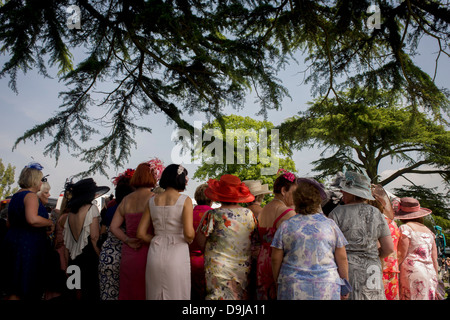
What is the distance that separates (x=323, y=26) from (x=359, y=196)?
4079 millimetres

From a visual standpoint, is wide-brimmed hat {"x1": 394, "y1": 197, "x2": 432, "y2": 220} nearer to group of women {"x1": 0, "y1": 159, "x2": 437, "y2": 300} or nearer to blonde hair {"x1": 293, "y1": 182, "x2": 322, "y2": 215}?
group of women {"x1": 0, "y1": 159, "x2": 437, "y2": 300}

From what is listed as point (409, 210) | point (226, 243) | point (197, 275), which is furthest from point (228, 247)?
point (409, 210)

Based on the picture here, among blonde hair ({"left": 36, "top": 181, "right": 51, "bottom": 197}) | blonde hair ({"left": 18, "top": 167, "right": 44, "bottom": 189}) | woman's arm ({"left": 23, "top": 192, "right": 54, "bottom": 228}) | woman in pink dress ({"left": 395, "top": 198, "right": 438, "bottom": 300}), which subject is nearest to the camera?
woman's arm ({"left": 23, "top": 192, "right": 54, "bottom": 228})

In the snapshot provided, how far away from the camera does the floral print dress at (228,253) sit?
3.33 metres

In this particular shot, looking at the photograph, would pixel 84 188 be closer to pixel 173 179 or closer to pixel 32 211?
pixel 32 211

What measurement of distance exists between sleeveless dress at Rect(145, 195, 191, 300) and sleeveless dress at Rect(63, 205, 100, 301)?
1.28 metres

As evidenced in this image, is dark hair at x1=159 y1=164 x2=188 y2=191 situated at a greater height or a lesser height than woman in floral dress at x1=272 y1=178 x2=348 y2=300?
greater

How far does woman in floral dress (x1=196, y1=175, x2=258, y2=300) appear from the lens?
333cm

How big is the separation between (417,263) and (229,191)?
2.64 m

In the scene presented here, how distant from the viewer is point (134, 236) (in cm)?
363

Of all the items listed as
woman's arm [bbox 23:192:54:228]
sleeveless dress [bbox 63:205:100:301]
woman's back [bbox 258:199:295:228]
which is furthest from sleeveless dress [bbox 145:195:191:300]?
woman's arm [bbox 23:192:54:228]

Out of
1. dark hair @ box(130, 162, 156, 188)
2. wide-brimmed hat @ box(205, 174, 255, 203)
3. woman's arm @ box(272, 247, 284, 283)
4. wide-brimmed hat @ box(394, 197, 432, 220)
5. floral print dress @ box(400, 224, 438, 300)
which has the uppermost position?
dark hair @ box(130, 162, 156, 188)
